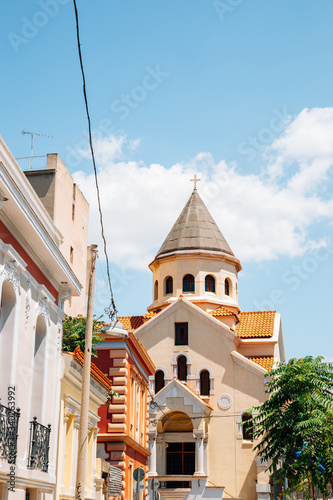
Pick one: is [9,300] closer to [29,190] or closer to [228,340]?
[29,190]

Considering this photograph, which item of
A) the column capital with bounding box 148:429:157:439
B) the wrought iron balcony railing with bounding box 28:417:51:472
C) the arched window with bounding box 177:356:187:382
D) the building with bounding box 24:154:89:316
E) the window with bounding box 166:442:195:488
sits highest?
the building with bounding box 24:154:89:316

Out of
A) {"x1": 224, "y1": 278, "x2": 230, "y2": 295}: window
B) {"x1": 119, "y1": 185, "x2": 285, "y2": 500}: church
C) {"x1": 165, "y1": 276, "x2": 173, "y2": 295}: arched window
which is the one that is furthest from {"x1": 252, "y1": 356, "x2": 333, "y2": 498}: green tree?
{"x1": 165, "y1": 276, "x2": 173, "y2": 295}: arched window

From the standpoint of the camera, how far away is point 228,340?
45656 millimetres

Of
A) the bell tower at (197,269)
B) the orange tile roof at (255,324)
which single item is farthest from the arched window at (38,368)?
the orange tile roof at (255,324)

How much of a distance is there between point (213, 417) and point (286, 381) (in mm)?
17230

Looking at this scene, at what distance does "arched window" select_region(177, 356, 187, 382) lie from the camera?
1813 inches

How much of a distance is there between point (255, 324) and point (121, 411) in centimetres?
2608

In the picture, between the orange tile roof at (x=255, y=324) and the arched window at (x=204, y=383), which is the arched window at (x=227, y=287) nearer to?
the orange tile roof at (x=255, y=324)

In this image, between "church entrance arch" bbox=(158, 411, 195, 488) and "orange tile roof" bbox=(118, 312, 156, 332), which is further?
"orange tile roof" bbox=(118, 312, 156, 332)

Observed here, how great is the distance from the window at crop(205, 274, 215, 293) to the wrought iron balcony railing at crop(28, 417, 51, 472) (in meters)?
36.1

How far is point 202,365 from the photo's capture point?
1802 inches

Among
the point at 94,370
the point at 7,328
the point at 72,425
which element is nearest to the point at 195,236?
the point at 94,370

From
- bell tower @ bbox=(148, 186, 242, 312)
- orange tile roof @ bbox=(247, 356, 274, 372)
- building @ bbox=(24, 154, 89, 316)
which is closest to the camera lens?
building @ bbox=(24, 154, 89, 316)

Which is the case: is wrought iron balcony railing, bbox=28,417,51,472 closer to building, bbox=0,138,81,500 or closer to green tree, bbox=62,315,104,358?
building, bbox=0,138,81,500
